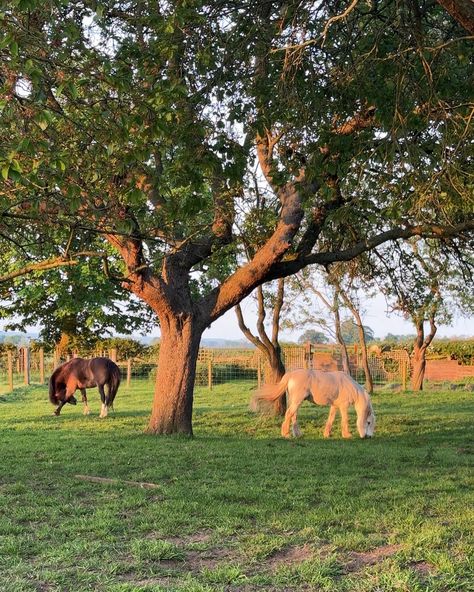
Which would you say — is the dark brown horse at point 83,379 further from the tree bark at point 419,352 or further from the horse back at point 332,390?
the tree bark at point 419,352

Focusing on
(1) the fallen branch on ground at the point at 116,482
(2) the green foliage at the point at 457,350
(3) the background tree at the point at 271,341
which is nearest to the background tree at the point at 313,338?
(2) the green foliage at the point at 457,350

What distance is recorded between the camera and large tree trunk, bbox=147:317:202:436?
1138 cm

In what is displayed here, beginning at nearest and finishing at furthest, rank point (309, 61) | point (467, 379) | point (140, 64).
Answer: point (140, 64) → point (309, 61) → point (467, 379)

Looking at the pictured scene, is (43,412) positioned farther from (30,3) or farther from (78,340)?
(78,340)

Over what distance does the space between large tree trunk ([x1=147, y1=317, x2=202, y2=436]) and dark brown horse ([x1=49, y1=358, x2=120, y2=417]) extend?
417 centimetres

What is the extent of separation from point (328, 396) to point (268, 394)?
4.08 feet

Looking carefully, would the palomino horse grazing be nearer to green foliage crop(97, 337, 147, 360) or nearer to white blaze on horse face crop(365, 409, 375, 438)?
white blaze on horse face crop(365, 409, 375, 438)

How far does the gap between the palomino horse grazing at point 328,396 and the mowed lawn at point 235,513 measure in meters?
0.47

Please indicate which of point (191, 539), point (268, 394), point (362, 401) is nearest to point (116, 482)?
point (191, 539)

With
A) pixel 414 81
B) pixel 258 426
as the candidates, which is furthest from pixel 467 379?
pixel 414 81

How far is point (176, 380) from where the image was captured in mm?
11398

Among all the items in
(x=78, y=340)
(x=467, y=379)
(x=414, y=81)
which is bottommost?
(x=467, y=379)

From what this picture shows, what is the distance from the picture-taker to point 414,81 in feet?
22.2

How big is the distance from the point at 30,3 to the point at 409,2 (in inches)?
158
